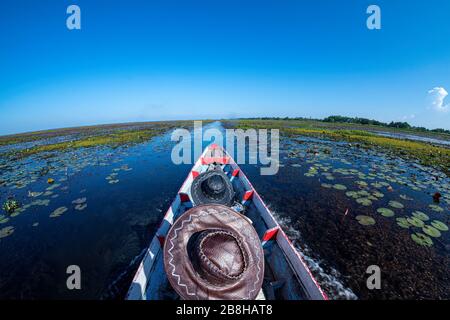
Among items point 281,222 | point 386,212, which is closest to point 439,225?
point 386,212

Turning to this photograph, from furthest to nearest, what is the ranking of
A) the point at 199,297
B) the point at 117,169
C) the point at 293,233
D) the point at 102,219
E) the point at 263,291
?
the point at 117,169
the point at 102,219
the point at 293,233
the point at 263,291
the point at 199,297

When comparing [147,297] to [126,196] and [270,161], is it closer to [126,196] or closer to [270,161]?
[126,196]

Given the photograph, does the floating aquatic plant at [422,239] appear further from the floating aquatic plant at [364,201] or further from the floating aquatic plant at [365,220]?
the floating aquatic plant at [364,201]

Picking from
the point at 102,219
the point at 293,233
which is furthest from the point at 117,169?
the point at 293,233

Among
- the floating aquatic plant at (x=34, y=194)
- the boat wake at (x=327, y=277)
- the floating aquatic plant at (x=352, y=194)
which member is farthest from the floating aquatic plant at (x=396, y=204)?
the floating aquatic plant at (x=34, y=194)

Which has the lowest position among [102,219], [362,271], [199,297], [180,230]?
[362,271]

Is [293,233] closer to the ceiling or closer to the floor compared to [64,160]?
closer to the floor

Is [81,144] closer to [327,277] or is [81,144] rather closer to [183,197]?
[183,197]
